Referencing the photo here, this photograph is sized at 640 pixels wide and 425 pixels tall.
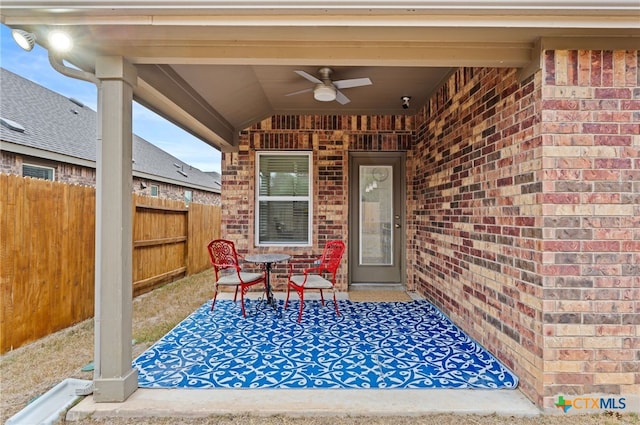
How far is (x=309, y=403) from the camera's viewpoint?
6.90ft

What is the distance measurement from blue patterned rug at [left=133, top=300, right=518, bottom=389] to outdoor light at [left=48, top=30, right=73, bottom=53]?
237 cm

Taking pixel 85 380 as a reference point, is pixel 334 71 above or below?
above

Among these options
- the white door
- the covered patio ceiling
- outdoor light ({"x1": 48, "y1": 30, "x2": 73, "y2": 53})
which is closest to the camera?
the covered patio ceiling

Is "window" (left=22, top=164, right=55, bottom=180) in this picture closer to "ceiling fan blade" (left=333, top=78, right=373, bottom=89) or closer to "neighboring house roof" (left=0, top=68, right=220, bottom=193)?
"neighboring house roof" (left=0, top=68, right=220, bottom=193)

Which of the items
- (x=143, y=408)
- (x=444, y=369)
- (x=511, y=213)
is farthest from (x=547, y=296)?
(x=143, y=408)

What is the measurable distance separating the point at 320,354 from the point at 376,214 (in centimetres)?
288

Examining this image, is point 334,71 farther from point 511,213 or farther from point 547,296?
point 547,296

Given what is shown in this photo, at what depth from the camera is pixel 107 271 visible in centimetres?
220

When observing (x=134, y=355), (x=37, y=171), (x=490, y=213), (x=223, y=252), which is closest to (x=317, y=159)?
(x=223, y=252)

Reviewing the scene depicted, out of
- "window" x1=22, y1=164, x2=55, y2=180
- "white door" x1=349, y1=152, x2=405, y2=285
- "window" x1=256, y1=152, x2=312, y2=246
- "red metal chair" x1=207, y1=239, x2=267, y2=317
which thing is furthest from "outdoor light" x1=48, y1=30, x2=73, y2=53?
"window" x1=22, y1=164, x2=55, y2=180

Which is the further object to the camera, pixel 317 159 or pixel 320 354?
pixel 317 159

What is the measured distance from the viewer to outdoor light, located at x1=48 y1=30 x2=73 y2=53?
6.36ft

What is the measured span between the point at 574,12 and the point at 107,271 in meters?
3.41

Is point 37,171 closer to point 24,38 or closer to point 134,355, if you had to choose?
point 134,355
